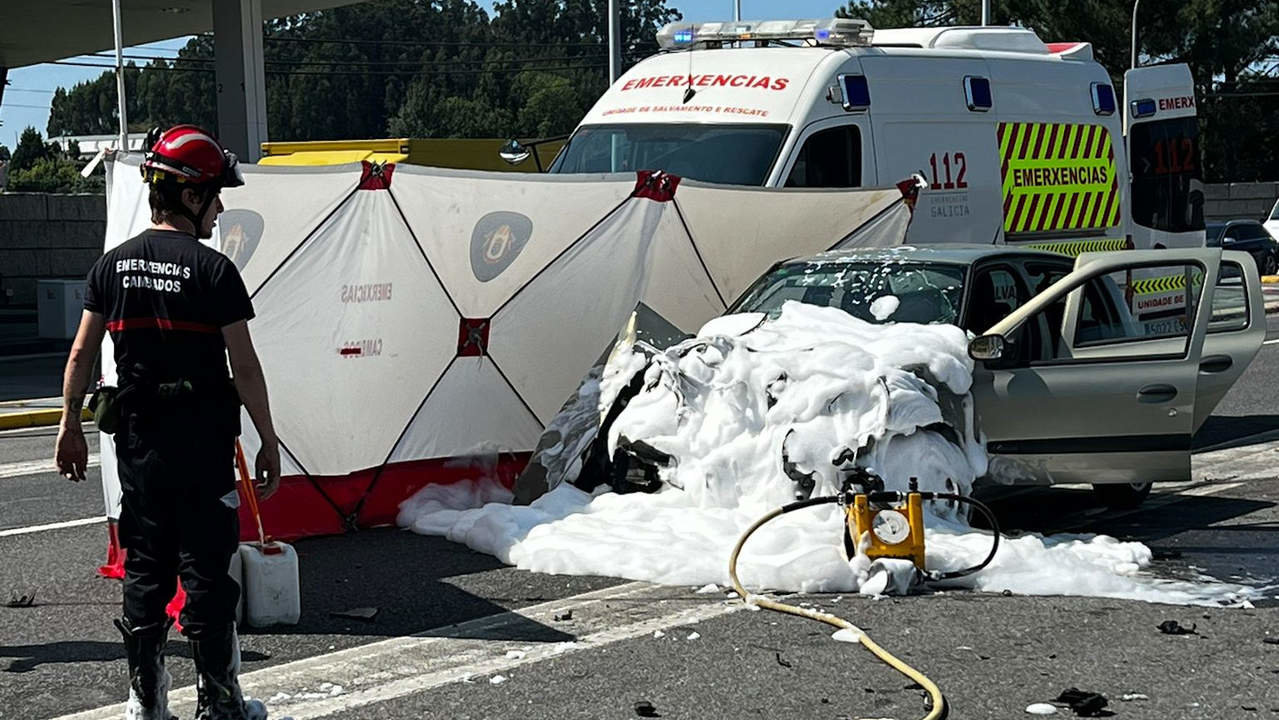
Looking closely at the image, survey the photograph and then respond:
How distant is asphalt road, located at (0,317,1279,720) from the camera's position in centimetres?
561

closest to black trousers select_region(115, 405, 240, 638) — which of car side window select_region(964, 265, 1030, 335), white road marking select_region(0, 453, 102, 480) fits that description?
car side window select_region(964, 265, 1030, 335)

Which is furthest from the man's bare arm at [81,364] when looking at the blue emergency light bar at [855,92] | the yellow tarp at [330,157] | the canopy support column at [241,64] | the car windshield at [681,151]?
the canopy support column at [241,64]

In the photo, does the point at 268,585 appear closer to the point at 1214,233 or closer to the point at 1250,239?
the point at 1214,233

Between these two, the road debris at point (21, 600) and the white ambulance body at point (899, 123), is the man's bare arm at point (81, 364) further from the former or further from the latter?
the white ambulance body at point (899, 123)

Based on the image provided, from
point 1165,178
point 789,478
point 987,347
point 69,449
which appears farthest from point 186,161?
point 1165,178

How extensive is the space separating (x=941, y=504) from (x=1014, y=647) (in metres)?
1.70

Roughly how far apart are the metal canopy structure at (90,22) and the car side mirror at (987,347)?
2096cm

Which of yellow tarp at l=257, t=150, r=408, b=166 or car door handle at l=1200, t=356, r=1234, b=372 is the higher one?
yellow tarp at l=257, t=150, r=408, b=166

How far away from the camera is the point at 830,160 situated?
11961mm

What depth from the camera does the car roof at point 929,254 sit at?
9258 millimetres

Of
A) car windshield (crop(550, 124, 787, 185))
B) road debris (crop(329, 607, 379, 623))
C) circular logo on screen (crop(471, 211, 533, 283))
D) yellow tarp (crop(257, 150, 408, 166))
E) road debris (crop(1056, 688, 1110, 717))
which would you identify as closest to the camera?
road debris (crop(1056, 688, 1110, 717))

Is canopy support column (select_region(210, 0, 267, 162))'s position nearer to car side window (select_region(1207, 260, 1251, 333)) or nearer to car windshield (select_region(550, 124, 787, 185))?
car windshield (select_region(550, 124, 787, 185))

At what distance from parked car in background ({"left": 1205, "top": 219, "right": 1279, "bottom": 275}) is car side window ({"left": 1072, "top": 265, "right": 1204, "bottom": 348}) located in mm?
27492

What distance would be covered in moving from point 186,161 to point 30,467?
746 centimetres
